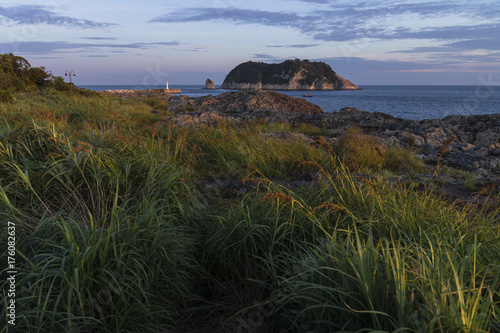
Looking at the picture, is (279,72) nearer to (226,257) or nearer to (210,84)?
(210,84)

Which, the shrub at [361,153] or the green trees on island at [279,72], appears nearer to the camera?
the shrub at [361,153]

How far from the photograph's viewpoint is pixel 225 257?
9.84 feet

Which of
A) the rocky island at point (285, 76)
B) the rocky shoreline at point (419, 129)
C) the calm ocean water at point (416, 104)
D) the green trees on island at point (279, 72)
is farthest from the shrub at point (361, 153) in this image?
the green trees on island at point (279, 72)

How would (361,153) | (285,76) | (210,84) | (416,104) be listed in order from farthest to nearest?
(210,84), (285,76), (416,104), (361,153)

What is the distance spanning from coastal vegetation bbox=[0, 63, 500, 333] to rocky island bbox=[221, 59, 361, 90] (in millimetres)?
126679

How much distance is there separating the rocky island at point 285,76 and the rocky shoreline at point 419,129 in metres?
109

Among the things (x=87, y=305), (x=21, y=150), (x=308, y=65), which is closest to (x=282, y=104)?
(x=21, y=150)

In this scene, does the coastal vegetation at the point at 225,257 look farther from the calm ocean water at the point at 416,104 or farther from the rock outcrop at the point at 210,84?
the rock outcrop at the point at 210,84

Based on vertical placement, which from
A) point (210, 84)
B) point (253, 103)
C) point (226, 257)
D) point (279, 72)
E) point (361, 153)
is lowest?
point (226, 257)

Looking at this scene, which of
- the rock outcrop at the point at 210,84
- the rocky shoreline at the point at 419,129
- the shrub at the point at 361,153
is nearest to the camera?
the shrub at the point at 361,153

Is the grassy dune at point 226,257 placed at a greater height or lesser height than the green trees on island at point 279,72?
lesser

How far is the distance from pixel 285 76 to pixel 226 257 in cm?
12954

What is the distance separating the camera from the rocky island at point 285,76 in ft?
420

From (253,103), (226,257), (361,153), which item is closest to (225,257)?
(226,257)
